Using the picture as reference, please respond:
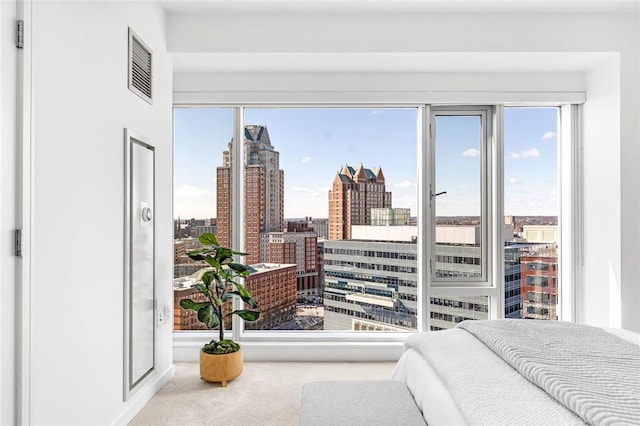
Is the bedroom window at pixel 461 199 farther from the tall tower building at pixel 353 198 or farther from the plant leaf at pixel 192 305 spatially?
the plant leaf at pixel 192 305

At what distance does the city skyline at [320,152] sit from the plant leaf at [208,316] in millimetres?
946

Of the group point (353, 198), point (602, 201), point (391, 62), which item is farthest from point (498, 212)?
point (391, 62)

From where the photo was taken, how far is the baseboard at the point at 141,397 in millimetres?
2070

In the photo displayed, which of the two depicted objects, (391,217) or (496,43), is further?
(391,217)

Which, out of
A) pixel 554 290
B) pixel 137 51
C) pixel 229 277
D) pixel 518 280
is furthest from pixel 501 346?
pixel 137 51

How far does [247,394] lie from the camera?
2.44 metres

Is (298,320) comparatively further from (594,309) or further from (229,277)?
(594,309)

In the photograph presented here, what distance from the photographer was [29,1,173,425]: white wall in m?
1.48

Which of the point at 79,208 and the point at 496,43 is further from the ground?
the point at 496,43

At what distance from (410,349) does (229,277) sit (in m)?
1.32

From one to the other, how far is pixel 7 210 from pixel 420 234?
2.69 meters


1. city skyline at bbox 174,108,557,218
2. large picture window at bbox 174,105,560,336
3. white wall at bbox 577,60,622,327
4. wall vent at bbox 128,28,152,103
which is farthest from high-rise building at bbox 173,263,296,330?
white wall at bbox 577,60,622,327

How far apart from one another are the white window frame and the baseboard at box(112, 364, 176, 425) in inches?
17.6

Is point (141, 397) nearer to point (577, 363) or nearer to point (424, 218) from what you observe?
point (577, 363)
